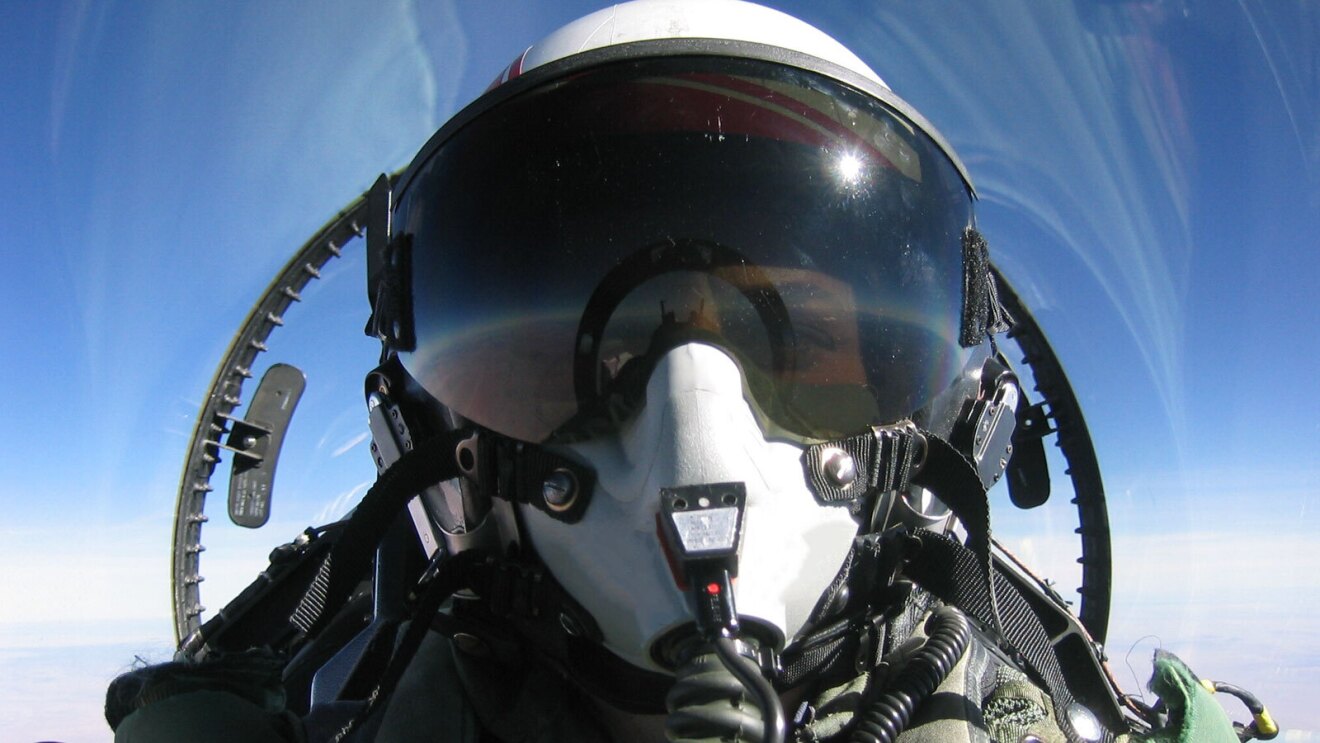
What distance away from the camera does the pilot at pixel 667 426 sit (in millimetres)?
1152

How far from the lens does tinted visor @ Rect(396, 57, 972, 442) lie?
122 cm

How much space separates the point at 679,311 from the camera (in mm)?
1198

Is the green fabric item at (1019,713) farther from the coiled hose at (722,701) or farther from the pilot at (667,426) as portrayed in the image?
the coiled hose at (722,701)

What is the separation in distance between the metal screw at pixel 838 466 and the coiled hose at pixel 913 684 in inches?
11.2

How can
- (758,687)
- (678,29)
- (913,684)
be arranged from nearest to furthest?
(758,687)
(913,684)
(678,29)

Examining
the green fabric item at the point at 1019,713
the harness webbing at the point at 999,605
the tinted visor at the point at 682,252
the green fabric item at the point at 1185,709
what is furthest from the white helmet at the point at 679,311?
the green fabric item at the point at 1185,709

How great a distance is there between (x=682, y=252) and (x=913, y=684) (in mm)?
661

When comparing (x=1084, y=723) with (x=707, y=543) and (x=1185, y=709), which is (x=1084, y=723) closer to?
(x=1185, y=709)

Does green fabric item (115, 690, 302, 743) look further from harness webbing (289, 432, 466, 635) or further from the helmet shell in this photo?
the helmet shell

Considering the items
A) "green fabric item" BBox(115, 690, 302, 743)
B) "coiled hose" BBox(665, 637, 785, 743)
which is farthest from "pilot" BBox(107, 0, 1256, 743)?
"coiled hose" BBox(665, 637, 785, 743)

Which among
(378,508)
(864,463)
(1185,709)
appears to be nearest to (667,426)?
(864,463)

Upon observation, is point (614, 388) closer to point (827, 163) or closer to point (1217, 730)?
point (827, 163)

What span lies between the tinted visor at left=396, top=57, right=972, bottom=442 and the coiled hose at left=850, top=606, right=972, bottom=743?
1.07 feet

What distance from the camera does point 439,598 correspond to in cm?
129
